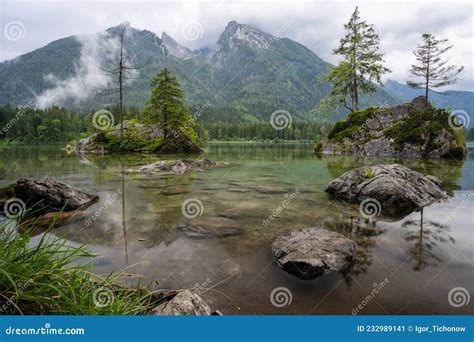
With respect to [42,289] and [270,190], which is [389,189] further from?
[42,289]

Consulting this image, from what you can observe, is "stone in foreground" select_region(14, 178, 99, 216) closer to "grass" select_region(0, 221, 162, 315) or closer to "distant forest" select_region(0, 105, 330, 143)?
"grass" select_region(0, 221, 162, 315)

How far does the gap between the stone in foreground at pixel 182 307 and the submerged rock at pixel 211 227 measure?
3.68 meters

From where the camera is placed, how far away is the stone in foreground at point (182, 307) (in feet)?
10.6

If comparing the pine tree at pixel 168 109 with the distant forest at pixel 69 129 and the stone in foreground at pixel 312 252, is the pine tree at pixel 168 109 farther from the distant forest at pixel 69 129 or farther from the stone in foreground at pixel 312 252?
the stone in foreground at pixel 312 252

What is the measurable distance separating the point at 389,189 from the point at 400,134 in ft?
90.6

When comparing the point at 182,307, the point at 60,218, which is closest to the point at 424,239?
the point at 182,307

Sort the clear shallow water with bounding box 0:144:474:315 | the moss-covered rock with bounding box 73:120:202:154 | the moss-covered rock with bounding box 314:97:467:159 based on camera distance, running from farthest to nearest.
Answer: the moss-covered rock with bounding box 73:120:202:154
the moss-covered rock with bounding box 314:97:467:159
the clear shallow water with bounding box 0:144:474:315

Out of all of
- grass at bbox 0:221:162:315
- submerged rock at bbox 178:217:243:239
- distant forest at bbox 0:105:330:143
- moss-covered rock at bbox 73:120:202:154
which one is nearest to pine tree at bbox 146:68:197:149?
moss-covered rock at bbox 73:120:202:154

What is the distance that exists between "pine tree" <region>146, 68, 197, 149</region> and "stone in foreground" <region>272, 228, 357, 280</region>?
117ft

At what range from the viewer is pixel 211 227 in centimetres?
795

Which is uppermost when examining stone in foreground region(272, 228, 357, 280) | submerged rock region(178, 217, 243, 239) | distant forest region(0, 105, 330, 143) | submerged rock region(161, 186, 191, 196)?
distant forest region(0, 105, 330, 143)

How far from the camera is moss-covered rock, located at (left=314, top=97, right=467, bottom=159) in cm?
3269

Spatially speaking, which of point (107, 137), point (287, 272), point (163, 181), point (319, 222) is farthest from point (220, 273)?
point (107, 137)

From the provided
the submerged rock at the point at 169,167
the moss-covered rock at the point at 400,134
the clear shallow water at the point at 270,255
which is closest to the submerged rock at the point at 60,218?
the clear shallow water at the point at 270,255
